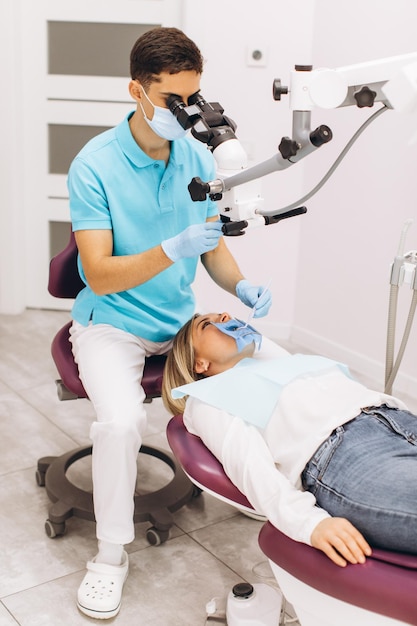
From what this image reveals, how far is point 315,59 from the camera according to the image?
3189mm

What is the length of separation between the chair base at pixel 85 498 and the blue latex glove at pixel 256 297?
0.58 meters

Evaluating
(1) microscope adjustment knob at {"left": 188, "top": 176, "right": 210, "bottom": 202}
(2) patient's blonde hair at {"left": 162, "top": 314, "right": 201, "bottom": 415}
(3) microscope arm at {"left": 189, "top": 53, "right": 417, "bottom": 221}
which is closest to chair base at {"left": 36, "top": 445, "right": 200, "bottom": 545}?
(2) patient's blonde hair at {"left": 162, "top": 314, "right": 201, "bottom": 415}

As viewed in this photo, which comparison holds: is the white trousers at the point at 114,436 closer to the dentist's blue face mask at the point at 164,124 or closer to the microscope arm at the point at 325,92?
the dentist's blue face mask at the point at 164,124

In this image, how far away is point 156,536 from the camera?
81.2 inches

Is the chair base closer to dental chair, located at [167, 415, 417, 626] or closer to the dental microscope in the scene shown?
dental chair, located at [167, 415, 417, 626]

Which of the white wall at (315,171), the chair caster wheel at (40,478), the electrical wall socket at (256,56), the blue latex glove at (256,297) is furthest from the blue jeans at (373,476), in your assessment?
the electrical wall socket at (256,56)

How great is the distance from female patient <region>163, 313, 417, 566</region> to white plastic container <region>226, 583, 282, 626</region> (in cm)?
31

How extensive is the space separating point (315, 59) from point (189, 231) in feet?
5.73

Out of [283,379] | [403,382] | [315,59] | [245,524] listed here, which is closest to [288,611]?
[245,524]

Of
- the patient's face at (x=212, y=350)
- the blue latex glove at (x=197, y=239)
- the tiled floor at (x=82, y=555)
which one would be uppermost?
the blue latex glove at (x=197, y=239)

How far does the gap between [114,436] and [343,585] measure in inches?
26.7

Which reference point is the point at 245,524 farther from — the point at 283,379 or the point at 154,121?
the point at 154,121

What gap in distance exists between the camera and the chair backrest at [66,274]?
212 centimetres

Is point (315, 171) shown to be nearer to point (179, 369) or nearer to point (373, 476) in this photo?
point (179, 369)
